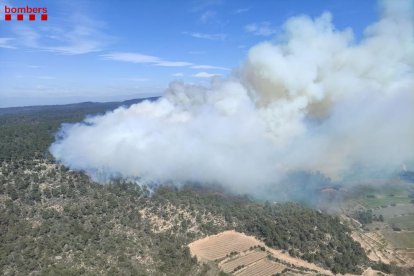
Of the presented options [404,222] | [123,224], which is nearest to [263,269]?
[123,224]

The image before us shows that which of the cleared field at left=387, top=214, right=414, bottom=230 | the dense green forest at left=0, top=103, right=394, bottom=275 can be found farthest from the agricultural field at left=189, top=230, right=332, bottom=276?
the cleared field at left=387, top=214, right=414, bottom=230

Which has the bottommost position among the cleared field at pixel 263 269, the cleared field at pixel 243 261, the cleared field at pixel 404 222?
the cleared field at pixel 263 269

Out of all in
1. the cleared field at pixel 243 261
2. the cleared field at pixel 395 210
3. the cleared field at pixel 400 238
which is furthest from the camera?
the cleared field at pixel 395 210

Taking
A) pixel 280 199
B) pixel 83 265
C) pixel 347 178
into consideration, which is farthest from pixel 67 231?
pixel 347 178

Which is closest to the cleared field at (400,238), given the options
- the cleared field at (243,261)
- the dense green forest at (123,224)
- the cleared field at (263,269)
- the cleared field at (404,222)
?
the cleared field at (404,222)

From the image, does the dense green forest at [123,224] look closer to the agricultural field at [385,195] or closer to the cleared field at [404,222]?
the cleared field at [404,222]

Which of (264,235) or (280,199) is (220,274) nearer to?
(264,235)

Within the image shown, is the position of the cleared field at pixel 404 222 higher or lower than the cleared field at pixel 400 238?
higher
